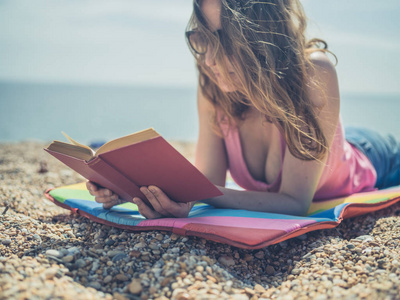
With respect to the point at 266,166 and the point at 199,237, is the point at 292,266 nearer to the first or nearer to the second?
the point at 199,237

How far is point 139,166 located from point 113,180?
0.27m

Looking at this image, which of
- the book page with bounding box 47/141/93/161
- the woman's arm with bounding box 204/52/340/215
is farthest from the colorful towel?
the book page with bounding box 47/141/93/161

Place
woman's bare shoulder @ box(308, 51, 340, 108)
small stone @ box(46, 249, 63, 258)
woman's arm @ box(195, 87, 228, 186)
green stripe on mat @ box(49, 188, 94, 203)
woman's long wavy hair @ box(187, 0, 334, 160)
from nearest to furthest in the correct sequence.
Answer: small stone @ box(46, 249, 63, 258)
woman's long wavy hair @ box(187, 0, 334, 160)
woman's bare shoulder @ box(308, 51, 340, 108)
green stripe on mat @ box(49, 188, 94, 203)
woman's arm @ box(195, 87, 228, 186)

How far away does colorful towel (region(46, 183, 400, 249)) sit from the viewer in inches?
71.6

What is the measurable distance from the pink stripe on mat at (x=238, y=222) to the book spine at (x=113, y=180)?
0.64 ft

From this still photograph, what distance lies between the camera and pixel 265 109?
7.21 feet

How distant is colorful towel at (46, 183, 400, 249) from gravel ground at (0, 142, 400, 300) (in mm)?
68

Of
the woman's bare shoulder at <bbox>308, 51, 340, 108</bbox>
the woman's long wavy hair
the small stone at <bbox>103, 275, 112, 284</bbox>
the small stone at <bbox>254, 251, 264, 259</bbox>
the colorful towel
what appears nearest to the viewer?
the small stone at <bbox>103, 275, 112, 284</bbox>

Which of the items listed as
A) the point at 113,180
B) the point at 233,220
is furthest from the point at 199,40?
the point at 233,220

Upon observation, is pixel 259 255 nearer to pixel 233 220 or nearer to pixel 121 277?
pixel 233 220

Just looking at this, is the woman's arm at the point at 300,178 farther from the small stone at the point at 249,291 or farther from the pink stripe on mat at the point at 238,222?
the small stone at the point at 249,291

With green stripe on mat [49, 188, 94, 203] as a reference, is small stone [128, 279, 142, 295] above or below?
below

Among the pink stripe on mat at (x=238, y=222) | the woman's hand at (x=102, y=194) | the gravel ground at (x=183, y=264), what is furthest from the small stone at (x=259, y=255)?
the woman's hand at (x=102, y=194)

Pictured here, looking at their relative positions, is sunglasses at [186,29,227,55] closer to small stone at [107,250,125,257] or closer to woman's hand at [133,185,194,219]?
woman's hand at [133,185,194,219]
